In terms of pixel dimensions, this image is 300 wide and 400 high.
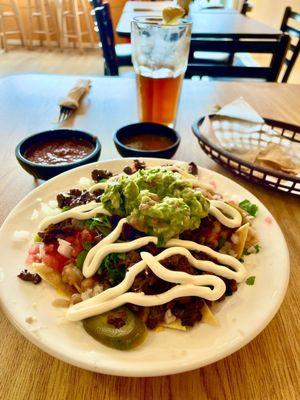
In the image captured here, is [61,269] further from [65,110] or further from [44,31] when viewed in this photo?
[44,31]

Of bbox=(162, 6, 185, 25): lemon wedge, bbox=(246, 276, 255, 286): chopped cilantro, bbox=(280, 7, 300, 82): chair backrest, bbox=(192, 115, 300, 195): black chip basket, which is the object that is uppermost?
bbox=(162, 6, 185, 25): lemon wedge

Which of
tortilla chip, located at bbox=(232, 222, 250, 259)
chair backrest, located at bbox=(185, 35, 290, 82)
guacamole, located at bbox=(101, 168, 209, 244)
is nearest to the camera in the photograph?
guacamole, located at bbox=(101, 168, 209, 244)

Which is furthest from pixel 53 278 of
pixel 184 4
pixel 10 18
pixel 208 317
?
pixel 10 18

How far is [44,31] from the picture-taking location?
7309mm

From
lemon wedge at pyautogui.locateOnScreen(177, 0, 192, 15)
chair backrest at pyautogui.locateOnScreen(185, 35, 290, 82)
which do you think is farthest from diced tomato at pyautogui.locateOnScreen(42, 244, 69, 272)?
chair backrest at pyautogui.locateOnScreen(185, 35, 290, 82)

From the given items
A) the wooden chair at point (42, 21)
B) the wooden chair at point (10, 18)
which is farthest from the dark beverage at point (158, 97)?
the wooden chair at point (10, 18)

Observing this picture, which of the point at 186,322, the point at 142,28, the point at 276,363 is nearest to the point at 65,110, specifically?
the point at 142,28

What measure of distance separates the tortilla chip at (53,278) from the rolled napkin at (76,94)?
128 centimetres

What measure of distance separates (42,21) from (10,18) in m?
0.91

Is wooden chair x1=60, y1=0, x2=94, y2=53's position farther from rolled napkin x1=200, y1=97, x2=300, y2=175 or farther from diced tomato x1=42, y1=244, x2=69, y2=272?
diced tomato x1=42, y1=244, x2=69, y2=272

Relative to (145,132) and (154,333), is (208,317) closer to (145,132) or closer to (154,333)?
(154,333)

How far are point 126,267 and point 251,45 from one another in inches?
105

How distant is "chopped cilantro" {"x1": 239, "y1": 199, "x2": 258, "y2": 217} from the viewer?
1053 mm

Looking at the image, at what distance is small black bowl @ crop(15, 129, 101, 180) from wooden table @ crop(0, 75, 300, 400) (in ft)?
0.53
